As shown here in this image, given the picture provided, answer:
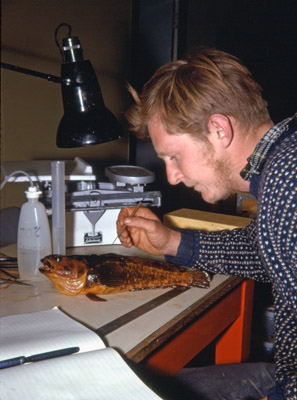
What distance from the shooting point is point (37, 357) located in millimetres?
879

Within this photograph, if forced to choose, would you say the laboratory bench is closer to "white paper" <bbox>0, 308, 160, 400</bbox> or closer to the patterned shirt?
"white paper" <bbox>0, 308, 160, 400</bbox>

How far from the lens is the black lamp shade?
148 centimetres

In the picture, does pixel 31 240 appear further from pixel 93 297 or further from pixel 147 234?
pixel 147 234

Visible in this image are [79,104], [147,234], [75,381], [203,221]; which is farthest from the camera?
[203,221]

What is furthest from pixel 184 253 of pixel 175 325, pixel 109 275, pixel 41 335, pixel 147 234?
pixel 41 335

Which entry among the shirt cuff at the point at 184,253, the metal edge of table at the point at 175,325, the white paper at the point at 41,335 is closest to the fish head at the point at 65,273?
the white paper at the point at 41,335

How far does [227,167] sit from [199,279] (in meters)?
0.39

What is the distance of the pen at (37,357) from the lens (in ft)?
2.80

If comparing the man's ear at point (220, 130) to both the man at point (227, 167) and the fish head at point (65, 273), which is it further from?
the fish head at point (65, 273)

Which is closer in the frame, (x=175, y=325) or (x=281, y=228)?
(x=281, y=228)

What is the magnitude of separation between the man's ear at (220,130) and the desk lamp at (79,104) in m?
0.39

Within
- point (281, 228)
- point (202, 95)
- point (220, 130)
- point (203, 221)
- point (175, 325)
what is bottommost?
point (175, 325)

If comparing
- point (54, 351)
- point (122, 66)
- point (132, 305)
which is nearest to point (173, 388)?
point (132, 305)

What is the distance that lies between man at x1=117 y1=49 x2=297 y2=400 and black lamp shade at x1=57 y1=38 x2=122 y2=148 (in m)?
0.13
